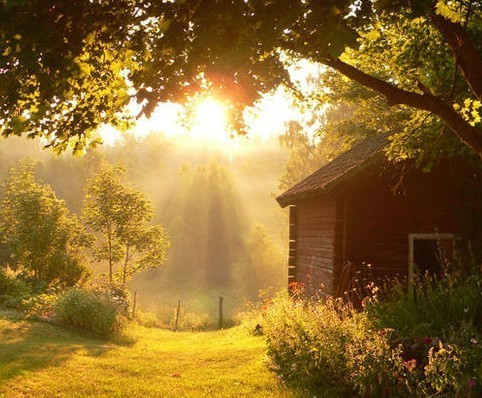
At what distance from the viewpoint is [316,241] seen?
48.5 feet

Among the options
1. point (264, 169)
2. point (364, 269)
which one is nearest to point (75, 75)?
point (364, 269)

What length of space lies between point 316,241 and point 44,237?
13163mm

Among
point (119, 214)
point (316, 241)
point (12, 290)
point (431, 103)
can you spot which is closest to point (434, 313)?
point (431, 103)

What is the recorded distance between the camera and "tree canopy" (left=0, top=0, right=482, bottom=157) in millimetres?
4254

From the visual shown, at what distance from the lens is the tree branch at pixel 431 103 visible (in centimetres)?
679

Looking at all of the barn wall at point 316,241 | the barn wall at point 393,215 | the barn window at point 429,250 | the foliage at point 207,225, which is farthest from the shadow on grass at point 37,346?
the foliage at point 207,225

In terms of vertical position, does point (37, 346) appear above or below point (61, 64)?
below

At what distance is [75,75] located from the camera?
5.37 meters

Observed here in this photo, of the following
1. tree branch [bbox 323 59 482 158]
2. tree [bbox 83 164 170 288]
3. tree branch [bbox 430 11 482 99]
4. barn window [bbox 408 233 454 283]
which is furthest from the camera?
tree [bbox 83 164 170 288]

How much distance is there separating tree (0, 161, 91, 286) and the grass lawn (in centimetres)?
805

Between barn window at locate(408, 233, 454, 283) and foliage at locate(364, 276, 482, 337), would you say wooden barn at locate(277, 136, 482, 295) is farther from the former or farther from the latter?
foliage at locate(364, 276, 482, 337)

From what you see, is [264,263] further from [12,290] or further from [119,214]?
[12,290]

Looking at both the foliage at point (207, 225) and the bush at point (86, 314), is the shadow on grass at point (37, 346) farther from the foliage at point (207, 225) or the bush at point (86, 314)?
the foliage at point (207, 225)

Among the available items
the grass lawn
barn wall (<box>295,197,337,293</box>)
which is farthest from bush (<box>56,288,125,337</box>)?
barn wall (<box>295,197,337,293</box>)
